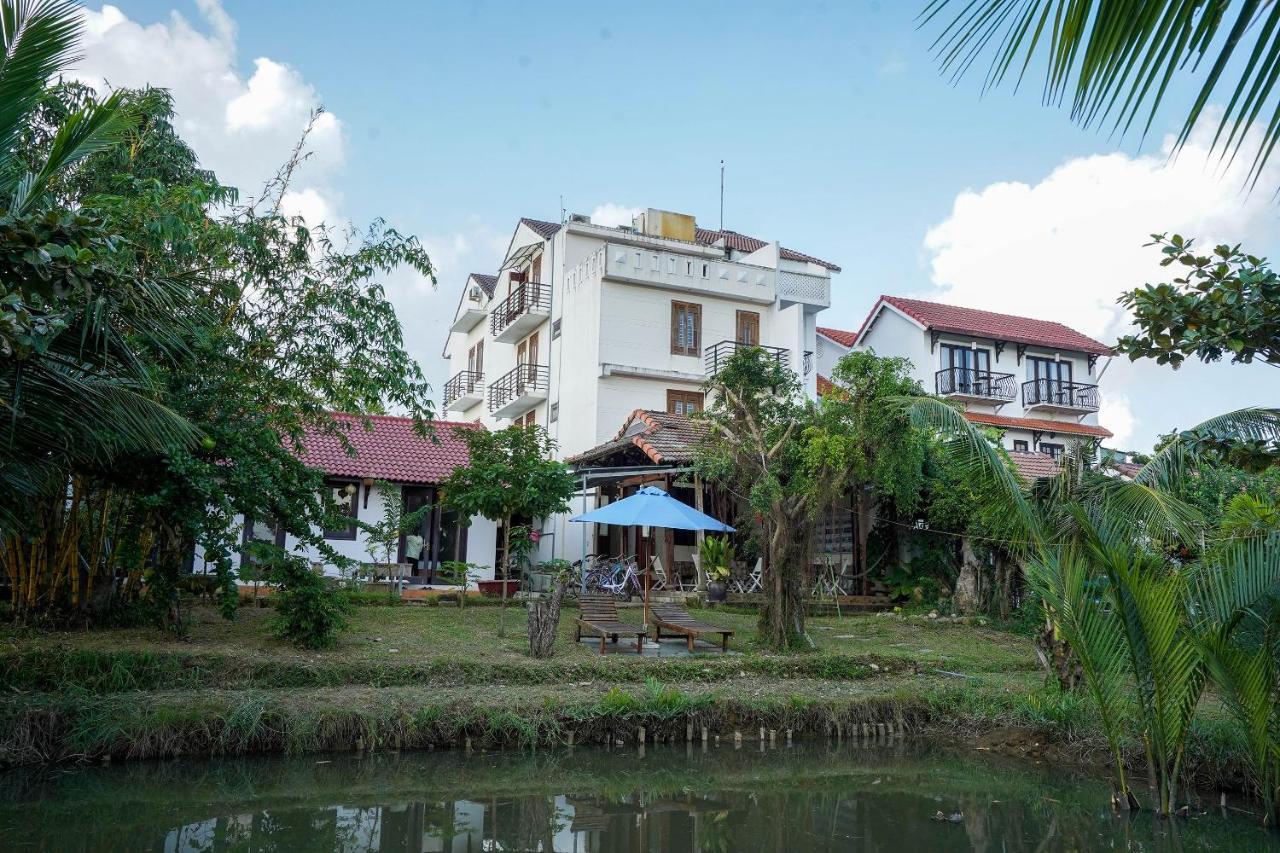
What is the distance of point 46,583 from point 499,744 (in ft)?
20.8

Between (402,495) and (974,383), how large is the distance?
1798cm

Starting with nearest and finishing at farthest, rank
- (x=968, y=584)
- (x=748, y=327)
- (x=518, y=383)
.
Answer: (x=968, y=584), (x=748, y=327), (x=518, y=383)

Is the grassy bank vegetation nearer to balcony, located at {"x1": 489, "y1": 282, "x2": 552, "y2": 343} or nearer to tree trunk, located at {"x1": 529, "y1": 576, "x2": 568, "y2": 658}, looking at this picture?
tree trunk, located at {"x1": 529, "y1": 576, "x2": 568, "y2": 658}

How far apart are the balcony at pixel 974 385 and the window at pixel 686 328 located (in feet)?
27.1

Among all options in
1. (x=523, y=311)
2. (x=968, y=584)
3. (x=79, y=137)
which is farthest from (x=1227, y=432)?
(x=523, y=311)

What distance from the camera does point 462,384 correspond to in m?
34.8

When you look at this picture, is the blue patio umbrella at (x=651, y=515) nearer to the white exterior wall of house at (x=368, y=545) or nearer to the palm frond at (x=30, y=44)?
the white exterior wall of house at (x=368, y=545)

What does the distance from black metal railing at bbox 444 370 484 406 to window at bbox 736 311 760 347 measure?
398 inches

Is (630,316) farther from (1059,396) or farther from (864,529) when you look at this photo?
(1059,396)

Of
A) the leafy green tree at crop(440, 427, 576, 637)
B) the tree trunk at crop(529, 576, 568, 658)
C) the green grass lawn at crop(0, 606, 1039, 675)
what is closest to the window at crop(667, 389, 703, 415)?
the green grass lawn at crop(0, 606, 1039, 675)

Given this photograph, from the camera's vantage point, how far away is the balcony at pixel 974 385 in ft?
99.9

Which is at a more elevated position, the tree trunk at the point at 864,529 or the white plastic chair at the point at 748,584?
the tree trunk at the point at 864,529

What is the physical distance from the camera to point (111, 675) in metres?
9.80

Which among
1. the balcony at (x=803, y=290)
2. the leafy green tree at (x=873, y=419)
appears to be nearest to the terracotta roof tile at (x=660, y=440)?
the leafy green tree at (x=873, y=419)
